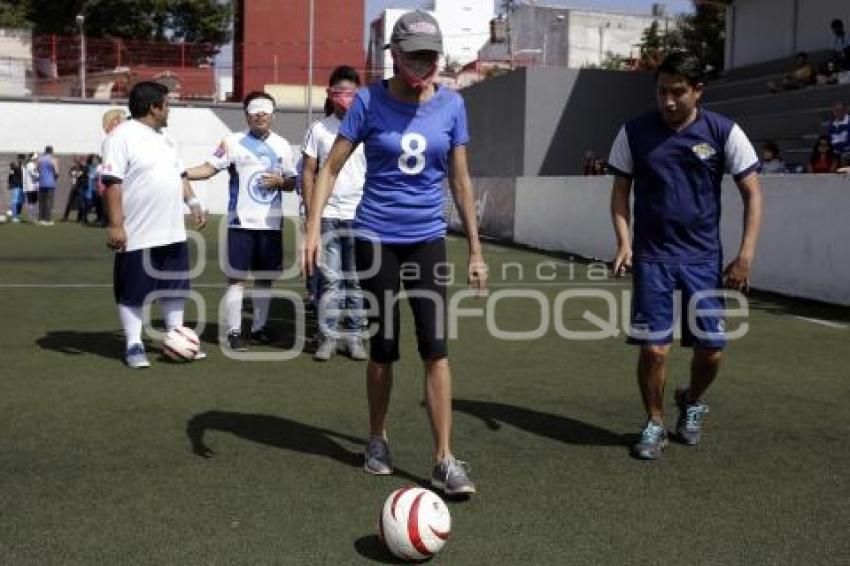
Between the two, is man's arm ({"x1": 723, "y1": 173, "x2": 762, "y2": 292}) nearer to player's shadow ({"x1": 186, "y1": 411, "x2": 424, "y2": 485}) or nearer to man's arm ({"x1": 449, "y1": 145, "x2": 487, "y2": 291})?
man's arm ({"x1": 449, "y1": 145, "x2": 487, "y2": 291})

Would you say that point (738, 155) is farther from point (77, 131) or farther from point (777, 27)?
point (77, 131)

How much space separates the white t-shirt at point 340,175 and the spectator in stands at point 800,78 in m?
16.9

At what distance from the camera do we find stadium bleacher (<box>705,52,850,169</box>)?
2030 centimetres

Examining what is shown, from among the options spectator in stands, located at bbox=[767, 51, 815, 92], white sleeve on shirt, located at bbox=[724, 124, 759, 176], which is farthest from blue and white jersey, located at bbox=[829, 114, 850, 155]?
white sleeve on shirt, located at bbox=[724, 124, 759, 176]

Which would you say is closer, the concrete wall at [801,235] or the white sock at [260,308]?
the white sock at [260,308]

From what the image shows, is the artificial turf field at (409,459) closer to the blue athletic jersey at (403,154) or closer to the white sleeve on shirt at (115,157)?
the blue athletic jersey at (403,154)

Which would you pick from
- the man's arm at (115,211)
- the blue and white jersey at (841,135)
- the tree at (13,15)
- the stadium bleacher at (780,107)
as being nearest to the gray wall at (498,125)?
the stadium bleacher at (780,107)

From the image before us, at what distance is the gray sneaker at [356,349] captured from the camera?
762 cm

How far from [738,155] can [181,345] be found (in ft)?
13.5

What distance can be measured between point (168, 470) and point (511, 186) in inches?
671

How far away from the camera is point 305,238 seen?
4.57 m

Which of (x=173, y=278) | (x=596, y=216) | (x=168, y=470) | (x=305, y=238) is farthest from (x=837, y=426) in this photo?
(x=596, y=216)

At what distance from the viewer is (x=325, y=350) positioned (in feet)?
25.0

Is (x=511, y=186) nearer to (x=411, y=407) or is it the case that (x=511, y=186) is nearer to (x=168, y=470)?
(x=411, y=407)
